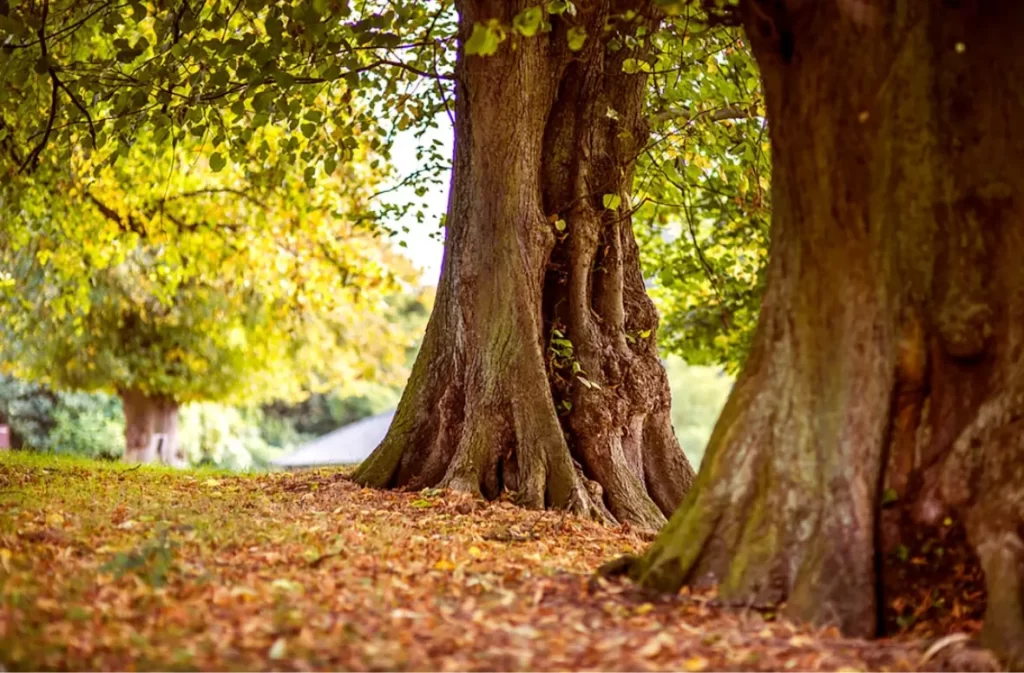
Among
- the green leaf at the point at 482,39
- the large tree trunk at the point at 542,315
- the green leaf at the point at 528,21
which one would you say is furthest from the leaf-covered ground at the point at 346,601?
the green leaf at the point at 528,21

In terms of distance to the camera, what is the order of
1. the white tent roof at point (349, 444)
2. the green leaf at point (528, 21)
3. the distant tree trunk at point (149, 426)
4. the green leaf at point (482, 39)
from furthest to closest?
the white tent roof at point (349, 444), the distant tree trunk at point (149, 426), the green leaf at point (528, 21), the green leaf at point (482, 39)

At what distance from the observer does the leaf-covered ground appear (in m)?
3.81

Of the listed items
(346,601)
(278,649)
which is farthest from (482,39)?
(278,649)

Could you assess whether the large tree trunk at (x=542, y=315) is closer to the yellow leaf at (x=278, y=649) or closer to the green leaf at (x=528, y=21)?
the green leaf at (x=528, y=21)

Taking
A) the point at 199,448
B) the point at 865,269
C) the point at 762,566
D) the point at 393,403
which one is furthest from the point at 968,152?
the point at 393,403

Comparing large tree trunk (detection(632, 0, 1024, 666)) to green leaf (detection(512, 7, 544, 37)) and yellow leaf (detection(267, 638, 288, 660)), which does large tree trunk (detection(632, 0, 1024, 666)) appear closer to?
green leaf (detection(512, 7, 544, 37))

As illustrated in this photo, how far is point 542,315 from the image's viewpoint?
8.65m

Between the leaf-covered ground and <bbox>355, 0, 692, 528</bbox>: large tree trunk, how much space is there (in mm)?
1008

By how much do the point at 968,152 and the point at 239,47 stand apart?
5650mm

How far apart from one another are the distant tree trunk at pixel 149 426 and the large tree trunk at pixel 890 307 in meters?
20.4

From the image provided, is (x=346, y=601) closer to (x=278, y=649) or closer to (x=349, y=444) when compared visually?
(x=278, y=649)

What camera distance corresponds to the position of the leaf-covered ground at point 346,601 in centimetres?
381

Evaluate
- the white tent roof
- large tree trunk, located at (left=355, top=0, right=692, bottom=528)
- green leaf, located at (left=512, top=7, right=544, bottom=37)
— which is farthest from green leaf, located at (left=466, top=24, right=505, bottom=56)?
the white tent roof

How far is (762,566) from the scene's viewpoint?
493 centimetres
